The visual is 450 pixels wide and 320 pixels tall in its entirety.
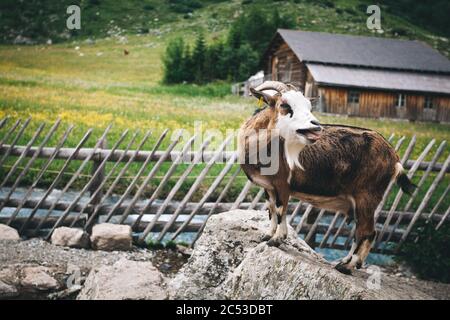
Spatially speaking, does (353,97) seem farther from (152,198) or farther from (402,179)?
(402,179)

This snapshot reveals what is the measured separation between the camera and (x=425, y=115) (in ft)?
33.0

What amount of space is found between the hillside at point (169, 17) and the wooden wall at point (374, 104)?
88.2 inches

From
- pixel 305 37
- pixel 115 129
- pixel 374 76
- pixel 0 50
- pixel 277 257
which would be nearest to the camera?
pixel 277 257

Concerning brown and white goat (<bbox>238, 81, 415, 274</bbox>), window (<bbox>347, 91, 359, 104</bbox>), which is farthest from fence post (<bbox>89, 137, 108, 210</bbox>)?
window (<bbox>347, 91, 359, 104</bbox>)

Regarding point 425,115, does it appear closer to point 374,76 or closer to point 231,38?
point 374,76

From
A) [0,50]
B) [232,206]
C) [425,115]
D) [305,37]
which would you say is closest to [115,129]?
[0,50]

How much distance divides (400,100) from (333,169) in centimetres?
1125

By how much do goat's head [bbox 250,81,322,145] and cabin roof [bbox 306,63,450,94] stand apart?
10.3 m

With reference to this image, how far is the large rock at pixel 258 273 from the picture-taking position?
106 inches

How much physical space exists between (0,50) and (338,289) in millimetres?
6681

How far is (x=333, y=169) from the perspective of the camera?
2.74 meters

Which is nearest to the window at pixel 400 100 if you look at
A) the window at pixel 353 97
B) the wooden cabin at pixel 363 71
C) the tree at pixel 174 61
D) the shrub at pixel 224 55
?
the wooden cabin at pixel 363 71

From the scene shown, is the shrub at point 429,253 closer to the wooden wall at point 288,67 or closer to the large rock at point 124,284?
the large rock at point 124,284

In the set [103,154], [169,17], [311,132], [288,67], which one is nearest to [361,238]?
[311,132]
